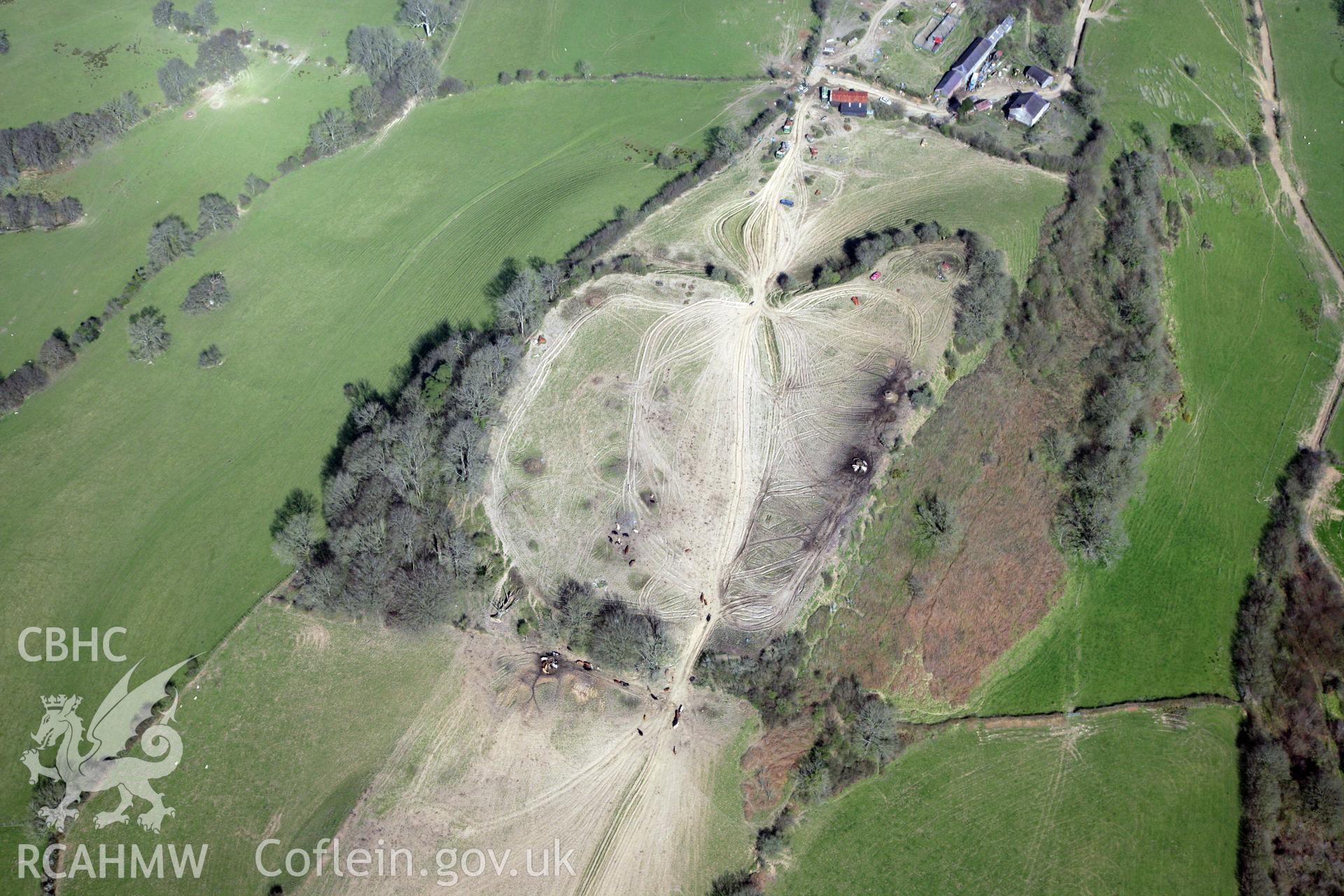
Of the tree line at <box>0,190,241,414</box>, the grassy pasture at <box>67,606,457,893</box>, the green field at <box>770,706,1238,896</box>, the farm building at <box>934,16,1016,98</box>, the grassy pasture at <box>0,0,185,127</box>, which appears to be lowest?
the green field at <box>770,706,1238,896</box>

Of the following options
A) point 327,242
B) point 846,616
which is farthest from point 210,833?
point 327,242

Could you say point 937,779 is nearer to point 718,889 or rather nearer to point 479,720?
point 718,889

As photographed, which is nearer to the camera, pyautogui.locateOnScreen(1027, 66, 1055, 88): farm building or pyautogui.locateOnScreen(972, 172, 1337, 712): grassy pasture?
pyautogui.locateOnScreen(972, 172, 1337, 712): grassy pasture

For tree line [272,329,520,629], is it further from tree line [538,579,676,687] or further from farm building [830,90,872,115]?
farm building [830,90,872,115]

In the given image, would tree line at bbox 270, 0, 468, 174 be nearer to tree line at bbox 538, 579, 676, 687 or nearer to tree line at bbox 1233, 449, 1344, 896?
tree line at bbox 538, 579, 676, 687

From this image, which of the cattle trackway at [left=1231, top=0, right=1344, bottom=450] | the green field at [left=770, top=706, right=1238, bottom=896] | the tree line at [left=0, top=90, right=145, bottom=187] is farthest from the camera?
the tree line at [left=0, top=90, right=145, bottom=187]

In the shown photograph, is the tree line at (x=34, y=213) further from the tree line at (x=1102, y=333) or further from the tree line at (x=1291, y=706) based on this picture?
the tree line at (x=1291, y=706)

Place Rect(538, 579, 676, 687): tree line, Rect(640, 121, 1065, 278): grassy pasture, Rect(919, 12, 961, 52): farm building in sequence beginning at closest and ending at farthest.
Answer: Rect(538, 579, 676, 687): tree line → Rect(640, 121, 1065, 278): grassy pasture → Rect(919, 12, 961, 52): farm building

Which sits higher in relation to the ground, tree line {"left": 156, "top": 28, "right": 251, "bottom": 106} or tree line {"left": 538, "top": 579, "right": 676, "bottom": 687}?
tree line {"left": 156, "top": 28, "right": 251, "bottom": 106}

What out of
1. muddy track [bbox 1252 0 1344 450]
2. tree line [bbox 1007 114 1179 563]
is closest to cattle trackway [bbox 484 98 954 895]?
tree line [bbox 1007 114 1179 563]
